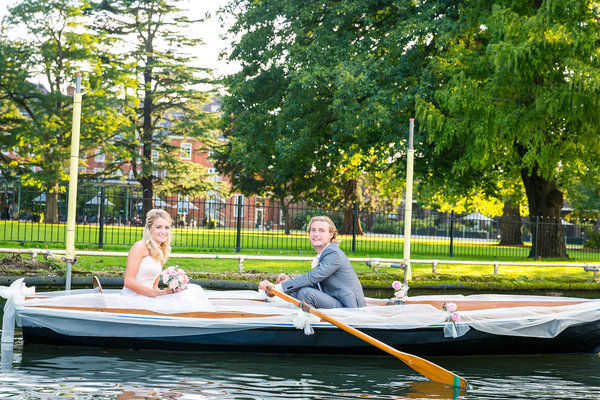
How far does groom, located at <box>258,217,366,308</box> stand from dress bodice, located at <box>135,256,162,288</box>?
126 cm

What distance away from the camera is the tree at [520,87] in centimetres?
1642

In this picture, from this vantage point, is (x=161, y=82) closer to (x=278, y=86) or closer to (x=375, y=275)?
(x=278, y=86)

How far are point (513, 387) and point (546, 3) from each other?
12.8 metres

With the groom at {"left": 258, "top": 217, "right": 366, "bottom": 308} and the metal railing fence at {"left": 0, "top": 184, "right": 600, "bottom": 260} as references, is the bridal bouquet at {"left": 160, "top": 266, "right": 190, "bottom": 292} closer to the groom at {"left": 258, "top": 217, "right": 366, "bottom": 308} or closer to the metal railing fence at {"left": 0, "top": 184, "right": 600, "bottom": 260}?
the groom at {"left": 258, "top": 217, "right": 366, "bottom": 308}

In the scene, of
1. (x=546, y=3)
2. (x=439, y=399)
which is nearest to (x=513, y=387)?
(x=439, y=399)

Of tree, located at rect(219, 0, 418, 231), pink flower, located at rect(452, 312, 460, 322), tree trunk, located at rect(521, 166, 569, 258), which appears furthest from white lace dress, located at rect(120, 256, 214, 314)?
tree trunk, located at rect(521, 166, 569, 258)

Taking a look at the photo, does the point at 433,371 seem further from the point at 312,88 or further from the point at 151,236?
the point at 312,88

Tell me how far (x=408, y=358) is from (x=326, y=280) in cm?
137

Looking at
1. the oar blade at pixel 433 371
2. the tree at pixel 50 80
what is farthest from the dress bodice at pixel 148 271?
the tree at pixel 50 80

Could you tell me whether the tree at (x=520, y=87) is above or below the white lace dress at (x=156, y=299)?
above

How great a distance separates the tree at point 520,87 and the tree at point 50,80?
20263 mm

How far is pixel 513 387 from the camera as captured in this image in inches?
269

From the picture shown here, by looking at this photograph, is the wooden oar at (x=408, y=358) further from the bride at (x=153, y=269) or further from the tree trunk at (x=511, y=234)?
the tree trunk at (x=511, y=234)

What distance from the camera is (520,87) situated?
57.4ft
